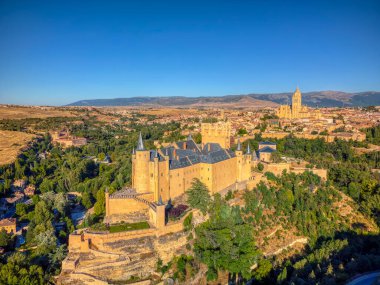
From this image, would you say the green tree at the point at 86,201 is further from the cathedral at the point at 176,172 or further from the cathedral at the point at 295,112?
the cathedral at the point at 295,112

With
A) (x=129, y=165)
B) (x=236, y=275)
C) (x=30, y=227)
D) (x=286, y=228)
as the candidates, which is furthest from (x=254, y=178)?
(x=30, y=227)

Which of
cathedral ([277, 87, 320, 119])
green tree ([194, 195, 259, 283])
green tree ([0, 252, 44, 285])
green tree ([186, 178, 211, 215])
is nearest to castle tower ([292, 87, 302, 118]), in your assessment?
cathedral ([277, 87, 320, 119])

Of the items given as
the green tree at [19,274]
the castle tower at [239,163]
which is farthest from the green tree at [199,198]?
the green tree at [19,274]

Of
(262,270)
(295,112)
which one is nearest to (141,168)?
(262,270)

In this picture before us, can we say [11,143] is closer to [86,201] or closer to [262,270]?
[86,201]

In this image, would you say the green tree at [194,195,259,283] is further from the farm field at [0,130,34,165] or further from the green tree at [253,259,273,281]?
the farm field at [0,130,34,165]
